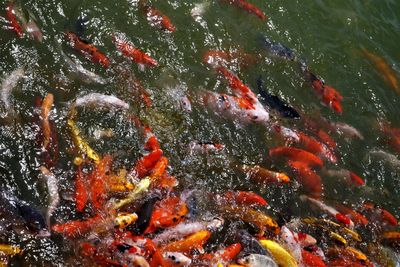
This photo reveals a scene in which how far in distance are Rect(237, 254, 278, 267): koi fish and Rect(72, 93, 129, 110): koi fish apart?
9.71ft

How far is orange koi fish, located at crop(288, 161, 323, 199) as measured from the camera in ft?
23.9

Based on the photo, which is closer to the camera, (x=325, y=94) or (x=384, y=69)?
(x=325, y=94)

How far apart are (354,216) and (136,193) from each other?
3680 millimetres

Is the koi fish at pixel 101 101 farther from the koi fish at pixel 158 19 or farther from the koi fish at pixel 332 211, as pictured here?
the koi fish at pixel 332 211

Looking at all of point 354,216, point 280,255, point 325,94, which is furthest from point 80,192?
point 325,94

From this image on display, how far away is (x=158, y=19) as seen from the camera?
27.7 ft

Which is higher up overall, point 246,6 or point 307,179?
point 246,6

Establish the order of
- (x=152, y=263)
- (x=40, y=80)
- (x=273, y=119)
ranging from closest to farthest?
(x=152, y=263) < (x=40, y=80) < (x=273, y=119)

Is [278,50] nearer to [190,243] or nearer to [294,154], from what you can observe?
[294,154]

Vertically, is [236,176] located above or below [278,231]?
above

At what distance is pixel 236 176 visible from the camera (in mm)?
6910

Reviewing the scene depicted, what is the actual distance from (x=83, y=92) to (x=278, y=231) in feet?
12.0

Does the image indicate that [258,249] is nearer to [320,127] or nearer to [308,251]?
[308,251]

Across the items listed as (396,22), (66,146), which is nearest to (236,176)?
(66,146)
